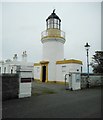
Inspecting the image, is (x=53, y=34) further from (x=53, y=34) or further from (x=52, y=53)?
(x=52, y=53)

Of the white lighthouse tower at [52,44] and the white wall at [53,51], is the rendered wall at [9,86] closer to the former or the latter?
the white lighthouse tower at [52,44]

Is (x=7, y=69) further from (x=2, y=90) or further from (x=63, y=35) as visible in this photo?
(x=2, y=90)

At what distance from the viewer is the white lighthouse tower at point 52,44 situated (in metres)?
25.2

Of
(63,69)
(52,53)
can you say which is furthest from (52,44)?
(63,69)

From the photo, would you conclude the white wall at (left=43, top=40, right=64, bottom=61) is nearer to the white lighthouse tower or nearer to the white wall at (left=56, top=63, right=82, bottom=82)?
the white lighthouse tower

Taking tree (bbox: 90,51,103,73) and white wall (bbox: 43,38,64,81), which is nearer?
white wall (bbox: 43,38,64,81)

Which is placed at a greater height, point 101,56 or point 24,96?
point 101,56

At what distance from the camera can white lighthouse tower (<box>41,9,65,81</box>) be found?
25.2 meters

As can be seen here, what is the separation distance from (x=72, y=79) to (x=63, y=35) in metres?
11.8

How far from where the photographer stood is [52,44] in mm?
25531

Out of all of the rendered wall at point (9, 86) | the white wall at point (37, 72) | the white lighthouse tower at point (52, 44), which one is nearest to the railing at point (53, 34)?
the white lighthouse tower at point (52, 44)

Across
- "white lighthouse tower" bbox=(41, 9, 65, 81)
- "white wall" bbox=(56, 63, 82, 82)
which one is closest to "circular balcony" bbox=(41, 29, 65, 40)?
"white lighthouse tower" bbox=(41, 9, 65, 81)

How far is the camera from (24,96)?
11539 mm

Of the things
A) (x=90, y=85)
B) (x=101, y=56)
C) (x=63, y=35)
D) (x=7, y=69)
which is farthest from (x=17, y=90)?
(x=101, y=56)
